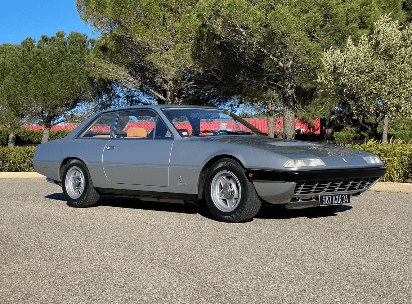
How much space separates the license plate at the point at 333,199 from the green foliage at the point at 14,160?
11.8 metres

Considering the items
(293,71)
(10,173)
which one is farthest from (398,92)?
(10,173)

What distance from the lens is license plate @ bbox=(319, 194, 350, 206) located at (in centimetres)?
605

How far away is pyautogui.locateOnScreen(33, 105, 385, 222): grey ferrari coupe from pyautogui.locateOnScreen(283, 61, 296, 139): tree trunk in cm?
1368

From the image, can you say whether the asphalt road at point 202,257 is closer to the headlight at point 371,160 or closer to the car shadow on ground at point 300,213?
the car shadow on ground at point 300,213

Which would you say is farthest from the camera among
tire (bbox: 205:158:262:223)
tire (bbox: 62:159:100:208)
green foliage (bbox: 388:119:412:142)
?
green foliage (bbox: 388:119:412:142)

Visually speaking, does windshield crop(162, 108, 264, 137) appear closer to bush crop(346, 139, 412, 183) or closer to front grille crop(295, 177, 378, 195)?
front grille crop(295, 177, 378, 195)

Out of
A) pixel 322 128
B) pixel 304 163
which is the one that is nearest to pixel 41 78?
pixel 322 128

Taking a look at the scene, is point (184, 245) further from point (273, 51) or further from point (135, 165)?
point (273, 51)

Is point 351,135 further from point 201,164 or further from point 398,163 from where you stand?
point 201,164

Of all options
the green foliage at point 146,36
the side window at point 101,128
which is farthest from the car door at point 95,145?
the green foliage at point 146,36

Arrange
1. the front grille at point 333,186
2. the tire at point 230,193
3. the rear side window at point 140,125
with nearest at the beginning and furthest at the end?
the front grille at point 333,186, the tire at point 230,193, the rear side window at point 140,125

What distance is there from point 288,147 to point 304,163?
52 cm

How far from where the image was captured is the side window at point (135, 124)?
727 cm

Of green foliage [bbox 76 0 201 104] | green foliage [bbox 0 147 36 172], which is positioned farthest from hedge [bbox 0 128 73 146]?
green foliage [bbox 0 147 36 172]
